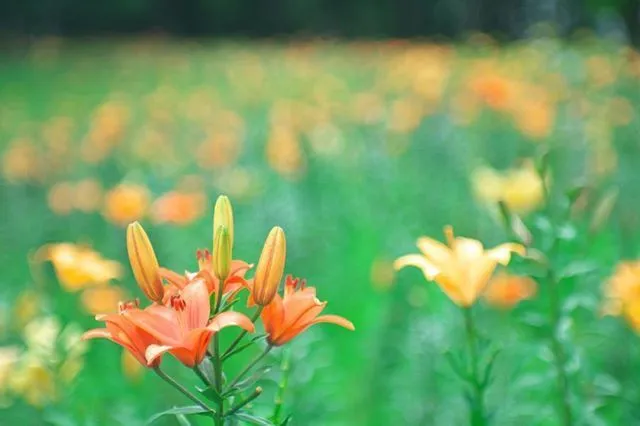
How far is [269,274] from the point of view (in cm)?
74

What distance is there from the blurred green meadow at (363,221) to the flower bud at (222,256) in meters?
0.26

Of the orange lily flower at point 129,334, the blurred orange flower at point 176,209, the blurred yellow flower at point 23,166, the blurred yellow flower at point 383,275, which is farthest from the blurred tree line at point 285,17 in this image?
the orange lily flower at point 129,334

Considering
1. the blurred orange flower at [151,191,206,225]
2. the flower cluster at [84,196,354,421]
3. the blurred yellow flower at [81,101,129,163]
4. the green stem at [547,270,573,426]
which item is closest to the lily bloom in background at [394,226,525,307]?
the green stem at [547,270,573,426]

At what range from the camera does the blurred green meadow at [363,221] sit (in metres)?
1.39

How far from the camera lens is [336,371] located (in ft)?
6.66

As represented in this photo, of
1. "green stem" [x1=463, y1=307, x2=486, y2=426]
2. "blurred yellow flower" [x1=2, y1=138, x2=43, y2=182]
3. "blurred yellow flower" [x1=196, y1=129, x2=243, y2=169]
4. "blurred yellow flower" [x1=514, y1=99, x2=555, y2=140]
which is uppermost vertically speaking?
"blurred yellow flower" [x1=514, y1=99, x2=555, y2=140]

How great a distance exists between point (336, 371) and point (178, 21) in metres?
19.0

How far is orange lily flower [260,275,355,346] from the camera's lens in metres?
0.75

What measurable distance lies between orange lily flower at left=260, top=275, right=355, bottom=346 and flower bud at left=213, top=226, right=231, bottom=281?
59 mm

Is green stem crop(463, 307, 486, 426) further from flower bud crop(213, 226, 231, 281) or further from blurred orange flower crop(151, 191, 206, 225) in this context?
blurred orange flower crop(151, 191, 206, 225)

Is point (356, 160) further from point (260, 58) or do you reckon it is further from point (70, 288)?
point (260, 58)

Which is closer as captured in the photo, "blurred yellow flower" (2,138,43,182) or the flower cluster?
the flower cluster

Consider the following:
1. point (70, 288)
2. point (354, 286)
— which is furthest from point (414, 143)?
point (70, 288)

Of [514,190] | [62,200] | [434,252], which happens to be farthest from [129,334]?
[62,200]
